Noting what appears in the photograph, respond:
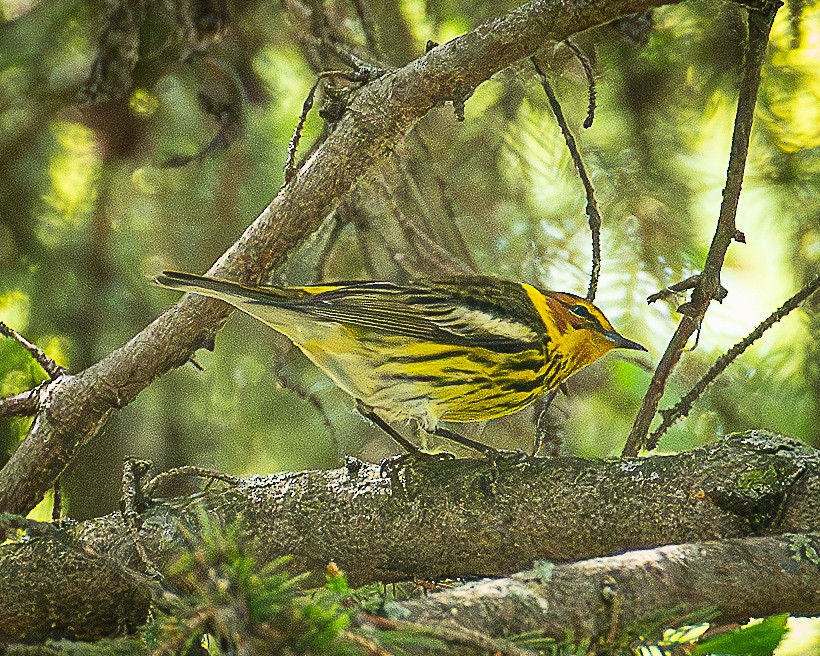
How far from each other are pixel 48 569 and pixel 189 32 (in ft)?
5.83

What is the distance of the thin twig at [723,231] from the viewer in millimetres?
2182

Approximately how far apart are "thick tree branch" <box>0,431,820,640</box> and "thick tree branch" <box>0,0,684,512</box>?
1.36 ft

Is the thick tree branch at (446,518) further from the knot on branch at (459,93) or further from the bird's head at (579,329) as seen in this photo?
the knot on branch at (459,93)

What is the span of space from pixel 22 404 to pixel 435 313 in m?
1.15

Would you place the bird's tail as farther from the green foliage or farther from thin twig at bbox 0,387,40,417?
the green foliage

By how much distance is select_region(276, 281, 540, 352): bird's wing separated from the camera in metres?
2.55

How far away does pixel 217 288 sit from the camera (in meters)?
2.20

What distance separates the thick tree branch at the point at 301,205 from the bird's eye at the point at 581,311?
765 millimetres

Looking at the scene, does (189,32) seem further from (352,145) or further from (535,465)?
(535,465)

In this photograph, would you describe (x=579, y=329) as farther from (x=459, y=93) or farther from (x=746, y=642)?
(x=746, y=642)

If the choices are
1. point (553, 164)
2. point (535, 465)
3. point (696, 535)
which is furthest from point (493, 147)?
point (696, 535)

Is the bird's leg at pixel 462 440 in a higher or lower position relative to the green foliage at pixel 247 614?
higher

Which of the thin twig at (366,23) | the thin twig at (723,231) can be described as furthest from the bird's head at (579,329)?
the thin twig at (366,23)

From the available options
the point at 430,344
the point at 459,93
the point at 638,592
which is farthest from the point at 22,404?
the point at 638,592
